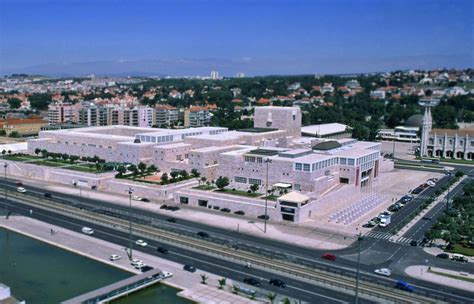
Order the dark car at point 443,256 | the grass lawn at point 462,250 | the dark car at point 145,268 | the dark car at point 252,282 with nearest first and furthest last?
the dark car at point 252,282 < the dark car at point 145,268 < the dark car at point 443,256 < the grass lawn at point 462,250

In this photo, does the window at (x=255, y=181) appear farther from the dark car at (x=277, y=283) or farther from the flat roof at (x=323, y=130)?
the flat roof at (x=323, y=130)

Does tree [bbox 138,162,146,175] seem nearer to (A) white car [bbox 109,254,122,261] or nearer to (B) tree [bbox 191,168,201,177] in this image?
(B) tree [bbox 191,168,201,177]

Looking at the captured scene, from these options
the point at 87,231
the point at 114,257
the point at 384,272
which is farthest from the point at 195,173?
the point at 384,272

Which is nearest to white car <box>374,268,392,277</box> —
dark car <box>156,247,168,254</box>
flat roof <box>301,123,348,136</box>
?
dark car <box>156,247,168,254</box>

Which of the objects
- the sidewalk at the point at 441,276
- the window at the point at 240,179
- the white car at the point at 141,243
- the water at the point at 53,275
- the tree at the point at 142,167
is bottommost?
the water at the point at 53,275

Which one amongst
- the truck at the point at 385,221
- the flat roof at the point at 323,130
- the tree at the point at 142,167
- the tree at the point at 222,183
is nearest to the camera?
the truck at the point at 385,221

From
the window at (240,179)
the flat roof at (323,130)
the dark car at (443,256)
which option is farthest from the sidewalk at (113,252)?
the flat roof at (323,130)
